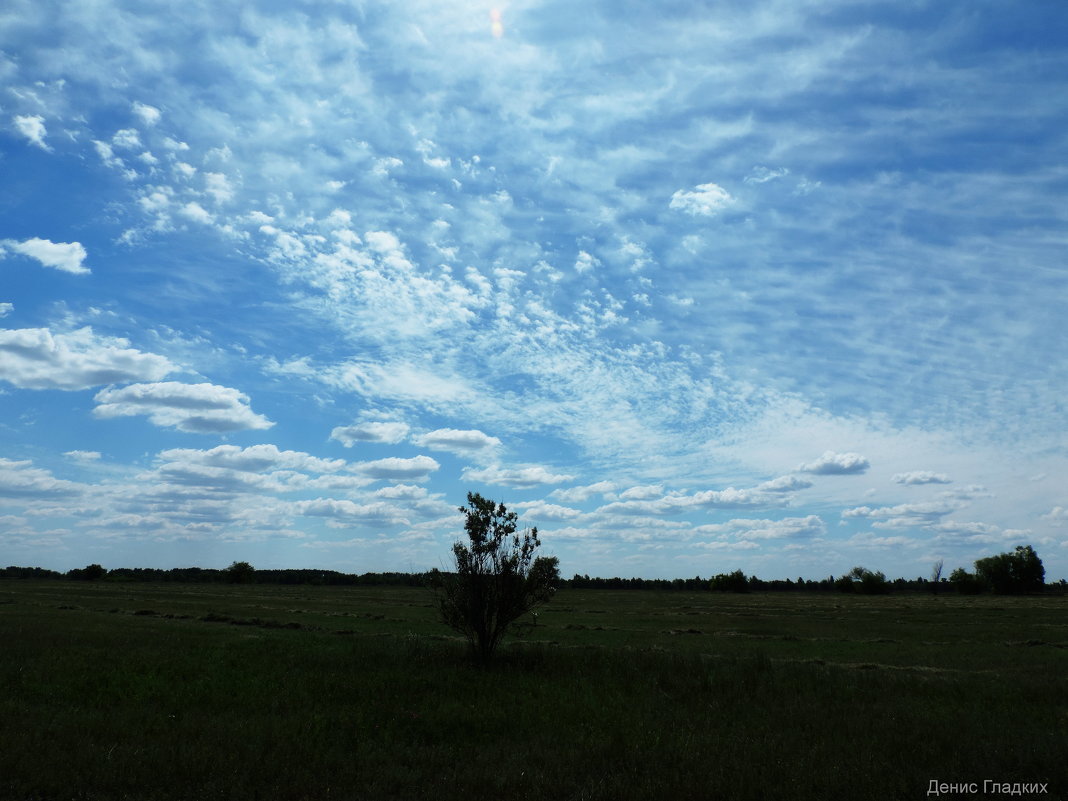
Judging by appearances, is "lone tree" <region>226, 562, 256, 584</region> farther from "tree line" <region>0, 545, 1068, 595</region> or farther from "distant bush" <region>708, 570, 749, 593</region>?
"distant bush" <region>708, 570, 749, 593</region>

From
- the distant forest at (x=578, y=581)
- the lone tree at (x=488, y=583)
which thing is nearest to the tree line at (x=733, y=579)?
the distant forest at (x=578, y=581)

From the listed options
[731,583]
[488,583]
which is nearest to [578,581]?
[731,583]

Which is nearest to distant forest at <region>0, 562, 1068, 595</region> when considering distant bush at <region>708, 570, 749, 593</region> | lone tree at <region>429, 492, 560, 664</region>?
distant bush at <region>708, 570, 749, 593</region>

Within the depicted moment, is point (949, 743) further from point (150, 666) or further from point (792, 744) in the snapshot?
point (150, 666)

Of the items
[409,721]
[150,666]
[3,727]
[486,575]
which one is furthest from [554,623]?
[3,727]

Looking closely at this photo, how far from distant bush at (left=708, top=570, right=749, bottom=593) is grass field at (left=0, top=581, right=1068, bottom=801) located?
13111 centimetres

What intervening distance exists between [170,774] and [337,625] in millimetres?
30834

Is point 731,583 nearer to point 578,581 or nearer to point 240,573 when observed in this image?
point 578,581

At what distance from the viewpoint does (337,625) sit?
38.7 metres

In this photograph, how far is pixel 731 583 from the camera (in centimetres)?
15112

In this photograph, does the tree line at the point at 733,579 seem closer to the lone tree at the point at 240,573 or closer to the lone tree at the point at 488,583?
the lone tree at the point at 240,573

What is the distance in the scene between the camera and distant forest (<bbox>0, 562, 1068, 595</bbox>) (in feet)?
480

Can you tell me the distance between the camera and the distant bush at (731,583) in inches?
5876

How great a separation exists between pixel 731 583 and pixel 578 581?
146 ft
